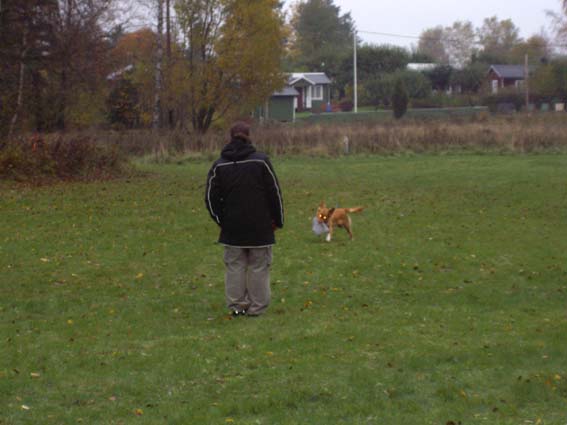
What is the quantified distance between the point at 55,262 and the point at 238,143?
481cm

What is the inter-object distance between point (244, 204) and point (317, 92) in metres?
79.7

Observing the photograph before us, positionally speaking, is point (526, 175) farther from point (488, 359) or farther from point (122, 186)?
point (488, 359)

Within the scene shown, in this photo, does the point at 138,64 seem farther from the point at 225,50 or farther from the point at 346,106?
the point at 346,106

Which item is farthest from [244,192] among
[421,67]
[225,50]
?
[421,67]

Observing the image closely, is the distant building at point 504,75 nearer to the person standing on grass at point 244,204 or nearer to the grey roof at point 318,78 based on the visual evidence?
the grey roof at point 318,78

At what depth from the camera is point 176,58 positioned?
1625 inches

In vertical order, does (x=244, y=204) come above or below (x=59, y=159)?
below

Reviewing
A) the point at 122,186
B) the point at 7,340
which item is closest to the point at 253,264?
the point at 7,340

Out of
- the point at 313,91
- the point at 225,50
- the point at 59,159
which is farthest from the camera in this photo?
the point at 313,91

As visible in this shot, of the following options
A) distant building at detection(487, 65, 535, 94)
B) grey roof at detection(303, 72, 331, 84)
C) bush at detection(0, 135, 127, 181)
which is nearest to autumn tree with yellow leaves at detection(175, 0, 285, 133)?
bush at detection(0, 135, 127, 181)

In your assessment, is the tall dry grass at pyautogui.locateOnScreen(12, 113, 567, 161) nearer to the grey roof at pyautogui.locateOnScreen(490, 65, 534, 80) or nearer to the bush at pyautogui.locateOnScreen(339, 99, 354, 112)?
the bush at pyautogui.locateOnScreen(339, 99, 354, 112)

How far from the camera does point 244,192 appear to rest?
912 cm

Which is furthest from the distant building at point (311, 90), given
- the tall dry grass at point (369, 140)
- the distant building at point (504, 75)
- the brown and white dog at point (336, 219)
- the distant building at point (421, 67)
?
the brown and white dog at point (336, 219)

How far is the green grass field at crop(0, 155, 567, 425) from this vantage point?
651 centimetres
